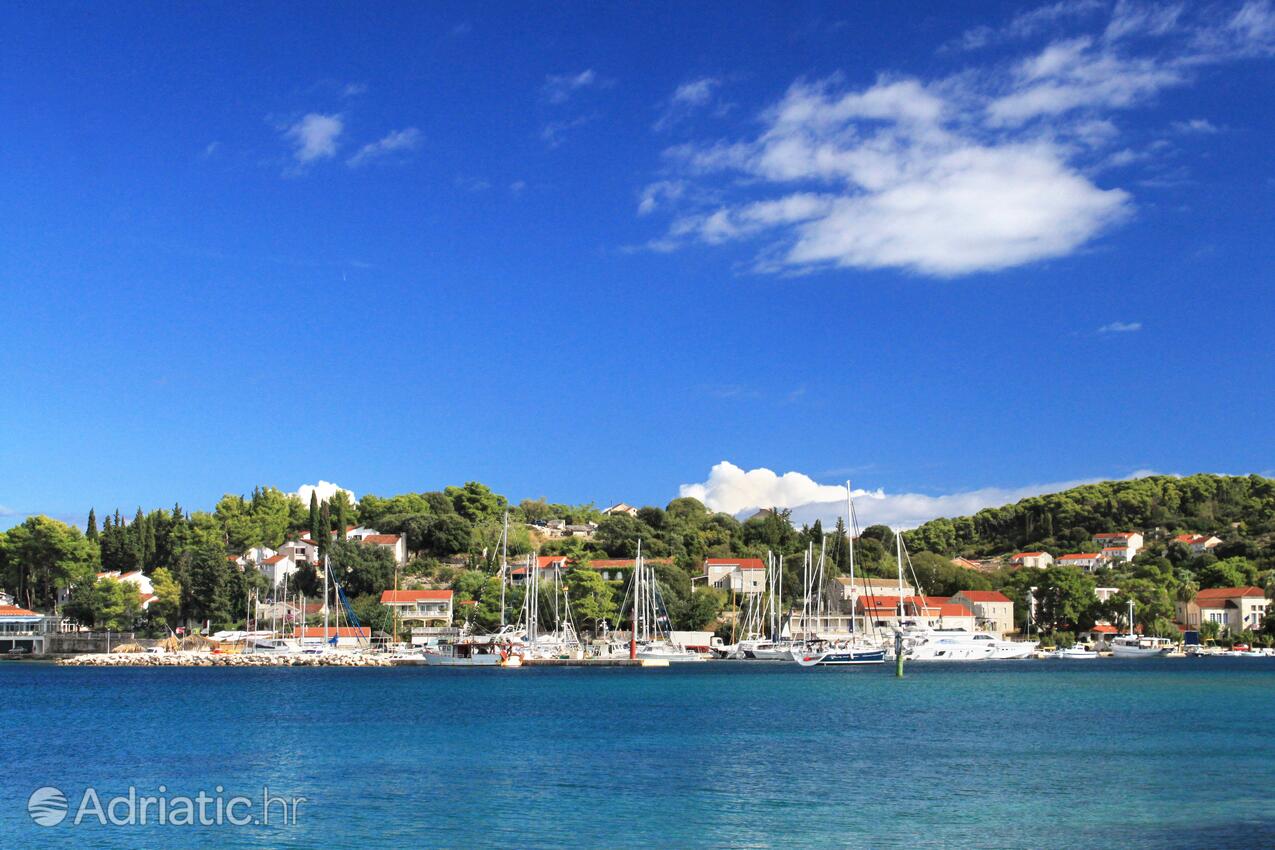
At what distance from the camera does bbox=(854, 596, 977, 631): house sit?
99.8 meters

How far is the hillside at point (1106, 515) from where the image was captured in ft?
534

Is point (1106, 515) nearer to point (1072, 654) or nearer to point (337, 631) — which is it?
point (1072, 654)

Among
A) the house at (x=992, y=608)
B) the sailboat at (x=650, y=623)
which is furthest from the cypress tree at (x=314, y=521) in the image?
the house at (x=992, y=608)

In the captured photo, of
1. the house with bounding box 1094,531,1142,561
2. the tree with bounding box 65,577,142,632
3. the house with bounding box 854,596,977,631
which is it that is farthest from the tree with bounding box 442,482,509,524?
the house with bounding box 1094,531,1142,561

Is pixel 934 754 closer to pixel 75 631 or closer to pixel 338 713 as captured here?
pixel 338 713

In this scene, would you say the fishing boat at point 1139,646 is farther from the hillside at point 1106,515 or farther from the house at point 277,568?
the house at point 277,568

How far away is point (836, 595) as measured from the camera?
359ft

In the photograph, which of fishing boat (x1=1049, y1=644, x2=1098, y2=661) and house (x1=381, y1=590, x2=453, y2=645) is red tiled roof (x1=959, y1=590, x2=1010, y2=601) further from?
house (x1=381, y1=590, x2=453, y2=645)

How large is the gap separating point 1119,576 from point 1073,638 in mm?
30592

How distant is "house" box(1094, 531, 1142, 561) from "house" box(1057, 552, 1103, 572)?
1.42 m

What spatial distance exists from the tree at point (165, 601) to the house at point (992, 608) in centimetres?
7060

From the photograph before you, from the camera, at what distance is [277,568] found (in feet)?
363

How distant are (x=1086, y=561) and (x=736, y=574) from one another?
60.9m

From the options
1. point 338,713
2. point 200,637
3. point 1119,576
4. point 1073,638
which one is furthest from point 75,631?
point 1119,576
